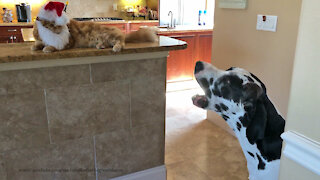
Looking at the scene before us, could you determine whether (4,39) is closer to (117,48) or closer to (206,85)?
(117,48)

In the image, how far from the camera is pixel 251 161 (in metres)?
1.59

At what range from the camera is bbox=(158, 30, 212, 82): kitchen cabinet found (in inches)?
176

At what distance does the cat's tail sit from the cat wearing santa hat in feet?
0.28

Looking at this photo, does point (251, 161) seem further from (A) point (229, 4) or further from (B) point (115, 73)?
(A) point (229, 4)

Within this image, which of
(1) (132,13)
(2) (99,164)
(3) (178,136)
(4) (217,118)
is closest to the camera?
(2) (99,164)

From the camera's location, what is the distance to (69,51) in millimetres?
1550

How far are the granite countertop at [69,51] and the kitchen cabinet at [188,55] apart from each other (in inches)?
101

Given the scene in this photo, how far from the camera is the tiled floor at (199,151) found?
239 cm

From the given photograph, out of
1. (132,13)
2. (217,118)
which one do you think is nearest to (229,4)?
(217,118)

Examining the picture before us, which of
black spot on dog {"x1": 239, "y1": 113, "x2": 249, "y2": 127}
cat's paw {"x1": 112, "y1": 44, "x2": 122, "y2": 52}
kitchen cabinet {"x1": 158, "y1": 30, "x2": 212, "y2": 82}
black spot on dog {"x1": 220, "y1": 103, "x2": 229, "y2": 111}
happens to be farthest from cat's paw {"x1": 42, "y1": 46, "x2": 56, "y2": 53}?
kitchen cabinet {"x1": 158, "y1": 30, "x2": 212, "y2": 82}

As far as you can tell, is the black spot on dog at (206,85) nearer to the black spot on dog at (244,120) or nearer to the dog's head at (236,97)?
the dog's head at (236,97)

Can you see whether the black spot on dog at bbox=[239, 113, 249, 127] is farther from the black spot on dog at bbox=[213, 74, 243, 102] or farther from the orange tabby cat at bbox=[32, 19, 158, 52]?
the orange tabby cat at bbox=[32, 19, 158, 52]

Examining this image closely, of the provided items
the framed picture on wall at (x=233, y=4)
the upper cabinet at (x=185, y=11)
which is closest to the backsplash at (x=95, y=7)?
the upper cabinet at (x=185, y=11)

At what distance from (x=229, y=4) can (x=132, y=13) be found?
3.57 meters
